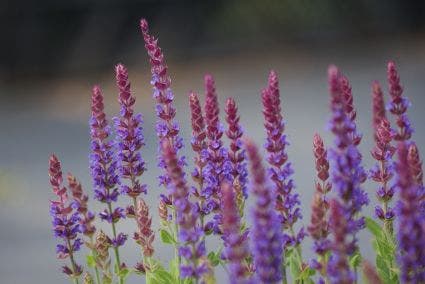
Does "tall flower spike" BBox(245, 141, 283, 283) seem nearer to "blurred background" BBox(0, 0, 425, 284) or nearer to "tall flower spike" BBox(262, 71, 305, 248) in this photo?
"tall flower spike" BBox(262, 71, 305, 248)

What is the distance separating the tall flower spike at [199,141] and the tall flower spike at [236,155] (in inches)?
4.7

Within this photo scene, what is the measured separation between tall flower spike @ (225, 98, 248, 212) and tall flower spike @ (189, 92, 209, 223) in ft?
0.39

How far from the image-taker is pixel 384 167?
4.67 m

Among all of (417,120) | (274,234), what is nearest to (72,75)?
(417,120)

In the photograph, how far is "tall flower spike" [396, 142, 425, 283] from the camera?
129 inches

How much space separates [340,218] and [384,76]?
567 inches

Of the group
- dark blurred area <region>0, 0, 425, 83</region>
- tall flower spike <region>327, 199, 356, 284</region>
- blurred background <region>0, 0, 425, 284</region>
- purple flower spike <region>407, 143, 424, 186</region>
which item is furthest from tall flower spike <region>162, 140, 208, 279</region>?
dark blurred area <region>0, 0, 425, 83</region>

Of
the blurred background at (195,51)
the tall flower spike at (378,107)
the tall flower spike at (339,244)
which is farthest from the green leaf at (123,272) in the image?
the blurred background at (195,51)

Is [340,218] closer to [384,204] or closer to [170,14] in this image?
[384,204]

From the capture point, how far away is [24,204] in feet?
40.9

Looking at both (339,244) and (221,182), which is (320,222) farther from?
(221,182)

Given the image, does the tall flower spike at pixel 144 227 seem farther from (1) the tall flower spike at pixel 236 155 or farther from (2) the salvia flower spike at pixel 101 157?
(1) the tall flower spike at pixel 236 155

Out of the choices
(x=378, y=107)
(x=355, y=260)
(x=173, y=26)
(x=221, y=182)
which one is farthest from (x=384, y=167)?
(x=173, y=26)

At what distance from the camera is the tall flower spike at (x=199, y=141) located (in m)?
4.51
